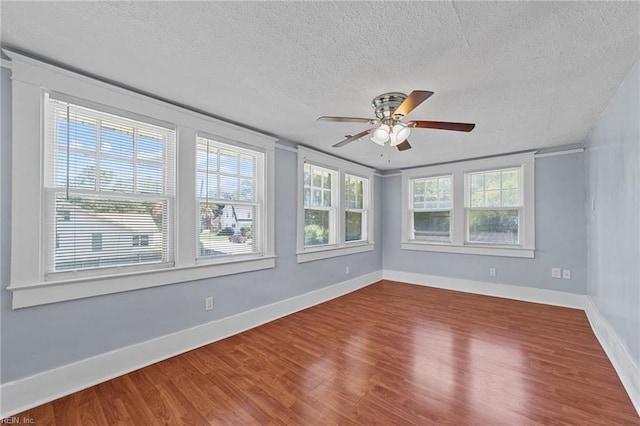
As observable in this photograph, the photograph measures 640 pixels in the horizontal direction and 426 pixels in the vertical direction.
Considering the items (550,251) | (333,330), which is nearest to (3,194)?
(333,330)

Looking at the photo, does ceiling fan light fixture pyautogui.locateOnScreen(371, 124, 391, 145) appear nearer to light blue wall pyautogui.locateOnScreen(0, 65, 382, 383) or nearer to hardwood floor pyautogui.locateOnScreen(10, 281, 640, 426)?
light blue wall pyautogui.locateOnScreen(0, 65, 382, 383)

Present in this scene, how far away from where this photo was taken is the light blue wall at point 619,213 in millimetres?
1805

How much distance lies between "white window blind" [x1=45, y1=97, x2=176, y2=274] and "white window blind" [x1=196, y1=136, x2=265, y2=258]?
1.03ft

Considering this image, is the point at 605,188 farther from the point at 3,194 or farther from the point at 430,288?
the point at 3,194

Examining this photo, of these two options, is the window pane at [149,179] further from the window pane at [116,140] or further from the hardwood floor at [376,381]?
the hardwood floor at [376,381]

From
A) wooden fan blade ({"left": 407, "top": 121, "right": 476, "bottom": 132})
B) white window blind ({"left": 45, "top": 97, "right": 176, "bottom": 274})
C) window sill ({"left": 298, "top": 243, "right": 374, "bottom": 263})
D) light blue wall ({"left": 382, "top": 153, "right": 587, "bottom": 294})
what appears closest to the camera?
white window blind ({"left": 45, "top": 97, "right": 176, "bottom": 274})

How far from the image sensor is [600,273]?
2.80 m

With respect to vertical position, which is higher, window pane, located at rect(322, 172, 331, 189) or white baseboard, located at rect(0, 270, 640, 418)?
window pane, located at rect(322, 172, 331, 189)

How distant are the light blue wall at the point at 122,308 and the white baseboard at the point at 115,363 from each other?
0.05 meters

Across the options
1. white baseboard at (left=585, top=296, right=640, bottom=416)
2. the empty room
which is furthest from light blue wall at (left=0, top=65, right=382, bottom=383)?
white baseboard at (left=585, top=296, right=640, bottom=416)

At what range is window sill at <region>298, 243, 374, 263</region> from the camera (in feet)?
12.5

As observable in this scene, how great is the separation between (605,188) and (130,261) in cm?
441

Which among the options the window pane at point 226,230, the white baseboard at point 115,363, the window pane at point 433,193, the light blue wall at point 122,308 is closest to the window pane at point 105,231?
the light blue wall at point 122,308

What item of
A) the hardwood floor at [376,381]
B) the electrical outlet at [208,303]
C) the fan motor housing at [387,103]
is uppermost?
the fan motor housing at [387,103]
